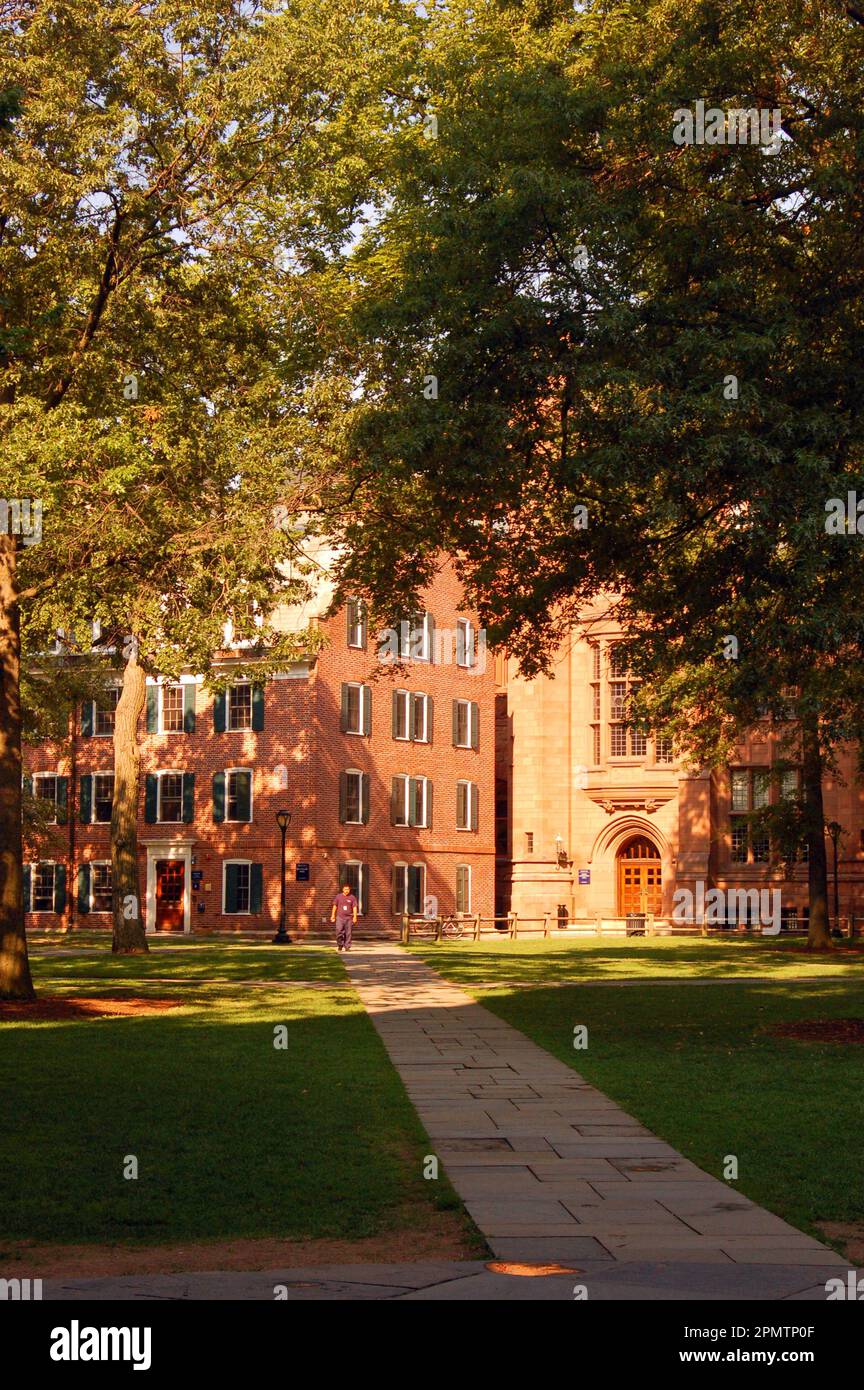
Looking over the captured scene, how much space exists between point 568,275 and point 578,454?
2004mm

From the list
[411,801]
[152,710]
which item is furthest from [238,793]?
[411,801]

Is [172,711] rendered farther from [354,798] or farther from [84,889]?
[84,889]

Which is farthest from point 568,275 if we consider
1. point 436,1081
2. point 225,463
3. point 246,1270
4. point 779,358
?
point 246,1270

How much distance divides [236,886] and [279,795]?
12.1 feet

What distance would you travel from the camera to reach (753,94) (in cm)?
1777

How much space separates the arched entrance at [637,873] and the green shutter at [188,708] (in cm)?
1864

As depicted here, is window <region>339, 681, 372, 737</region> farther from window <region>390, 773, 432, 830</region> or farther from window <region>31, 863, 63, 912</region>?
A: window <region>31, 863, 63, 912</region>

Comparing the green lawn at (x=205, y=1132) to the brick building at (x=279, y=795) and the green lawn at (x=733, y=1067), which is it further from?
the brick building at (x=279, y=795)

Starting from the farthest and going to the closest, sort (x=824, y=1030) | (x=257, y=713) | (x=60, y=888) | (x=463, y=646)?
(x=463, y=646) < (x=60, y=888) < (x=257, y=713) < (x=824, y=1030)

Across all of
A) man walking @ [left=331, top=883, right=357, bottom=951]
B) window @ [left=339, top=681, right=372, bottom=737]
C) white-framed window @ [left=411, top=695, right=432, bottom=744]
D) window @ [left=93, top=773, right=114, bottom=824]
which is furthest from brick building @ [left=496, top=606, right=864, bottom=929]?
man walking @ [left=331, top=883, right=357, bottom=951]

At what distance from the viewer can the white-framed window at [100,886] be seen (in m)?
61.3

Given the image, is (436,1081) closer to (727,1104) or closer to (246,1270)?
(727,1104)

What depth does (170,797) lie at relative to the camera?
60.6m

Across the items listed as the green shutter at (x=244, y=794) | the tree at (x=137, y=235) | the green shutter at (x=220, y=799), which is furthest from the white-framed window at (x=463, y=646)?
the tree at (x=137, y=235)
